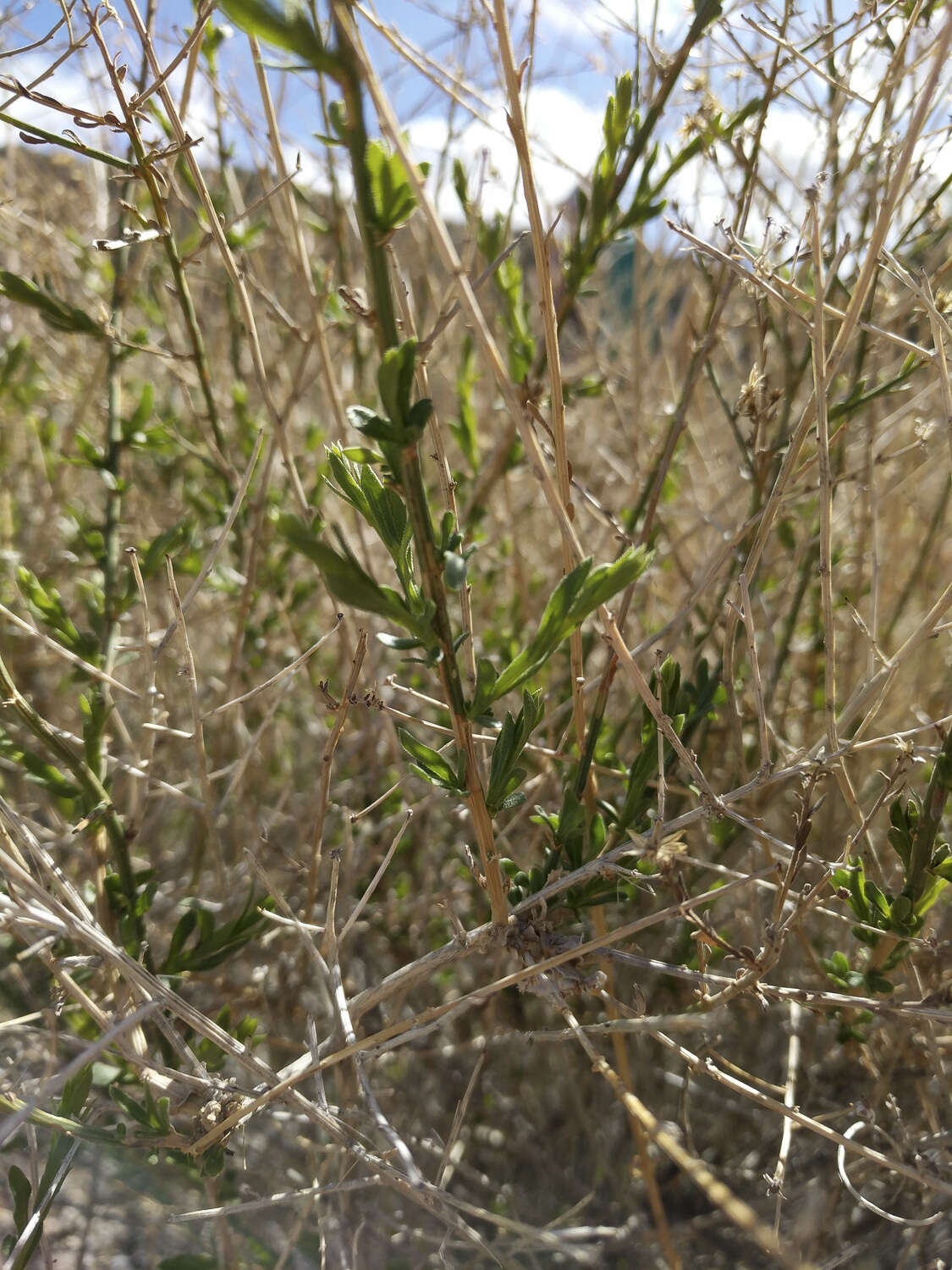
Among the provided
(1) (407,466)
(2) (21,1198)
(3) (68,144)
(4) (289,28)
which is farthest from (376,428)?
(2) (21,1198)

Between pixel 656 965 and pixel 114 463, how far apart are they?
591 millimetres

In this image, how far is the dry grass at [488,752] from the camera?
0.54 metres

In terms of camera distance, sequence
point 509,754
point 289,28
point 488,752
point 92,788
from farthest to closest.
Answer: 1. point 488,752
2. point 92,788
3. point 509,754
4. point 289,28

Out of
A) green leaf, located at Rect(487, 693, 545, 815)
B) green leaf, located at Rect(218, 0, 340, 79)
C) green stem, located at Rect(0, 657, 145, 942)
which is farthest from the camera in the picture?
green stem, located at Rect(0, 657, 145, 942)

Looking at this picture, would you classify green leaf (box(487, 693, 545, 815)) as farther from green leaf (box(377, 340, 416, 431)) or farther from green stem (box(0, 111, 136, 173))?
green stem (box(0, 111, 136, 173))

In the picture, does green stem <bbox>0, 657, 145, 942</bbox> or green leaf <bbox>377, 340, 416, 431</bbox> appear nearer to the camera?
green leaf <bbox>377, 340, 416, 431</bbox>

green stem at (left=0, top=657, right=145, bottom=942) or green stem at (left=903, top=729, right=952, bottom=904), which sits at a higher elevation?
green stem at (left=903, top=729, right=952, bottom=904)

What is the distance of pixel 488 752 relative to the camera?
78 centimetres

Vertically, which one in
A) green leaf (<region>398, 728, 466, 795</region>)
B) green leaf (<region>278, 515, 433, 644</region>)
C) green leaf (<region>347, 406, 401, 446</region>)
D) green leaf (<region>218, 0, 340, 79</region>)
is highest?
green leaf (<region>218, 0, 340, 79</region>)

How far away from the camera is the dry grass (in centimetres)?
54

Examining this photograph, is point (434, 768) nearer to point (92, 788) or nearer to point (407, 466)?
point (407, 466)

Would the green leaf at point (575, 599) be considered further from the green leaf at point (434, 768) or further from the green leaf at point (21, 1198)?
the green leaf at point (21, 1198)

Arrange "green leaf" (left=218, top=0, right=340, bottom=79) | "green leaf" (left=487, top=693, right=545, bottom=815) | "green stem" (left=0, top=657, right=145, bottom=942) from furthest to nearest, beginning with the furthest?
"green stem" (left=0, top=657, right=145, bottom=942), "green leaf" (left=487, top=693, right=545, bottom=815), "green leaf" (left=218, top=0, right=340, bottom=79)

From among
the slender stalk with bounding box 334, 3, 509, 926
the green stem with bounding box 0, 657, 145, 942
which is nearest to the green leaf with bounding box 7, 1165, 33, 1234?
the green stem with bounding box 0, 657, 145, 942
